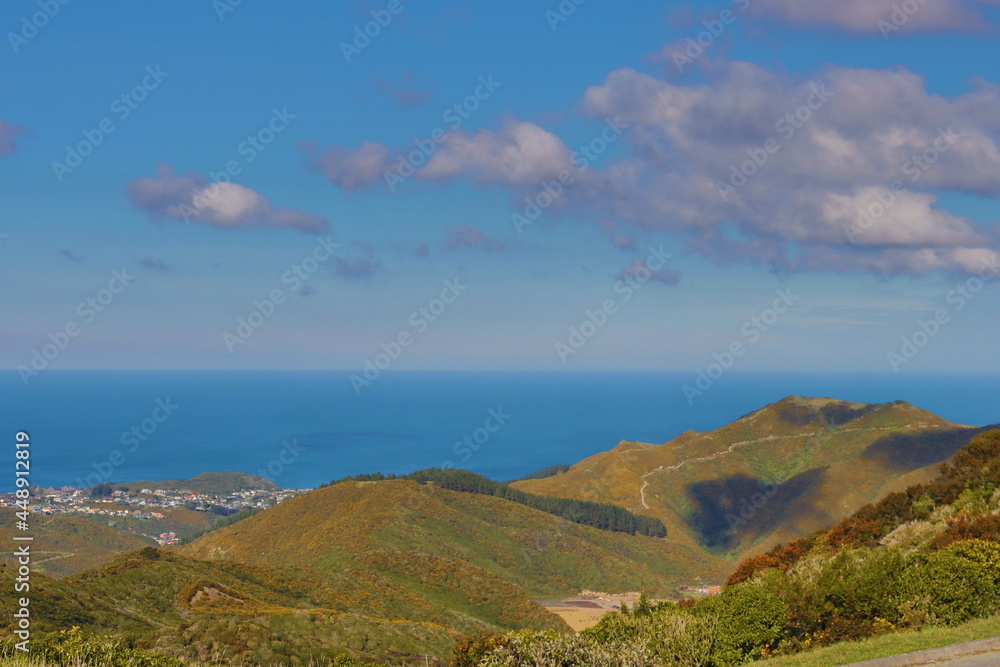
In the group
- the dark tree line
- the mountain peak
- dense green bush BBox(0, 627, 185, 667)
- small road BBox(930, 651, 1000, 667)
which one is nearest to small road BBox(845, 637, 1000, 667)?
small road BBox(930, 651, 1000, 667)

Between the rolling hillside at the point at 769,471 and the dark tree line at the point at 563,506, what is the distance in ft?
23.6

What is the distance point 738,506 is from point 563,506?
38893mm

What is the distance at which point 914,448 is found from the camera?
14238cm

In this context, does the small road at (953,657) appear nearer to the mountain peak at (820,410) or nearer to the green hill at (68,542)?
the green hill at (68,542)

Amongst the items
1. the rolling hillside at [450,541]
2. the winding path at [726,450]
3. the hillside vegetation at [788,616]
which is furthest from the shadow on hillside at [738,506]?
the hillside vegetation at [788,616]

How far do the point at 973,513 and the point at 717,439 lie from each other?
496 feet

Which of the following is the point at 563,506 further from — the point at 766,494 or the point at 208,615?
the point at 208,615

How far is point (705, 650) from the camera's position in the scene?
16.8m

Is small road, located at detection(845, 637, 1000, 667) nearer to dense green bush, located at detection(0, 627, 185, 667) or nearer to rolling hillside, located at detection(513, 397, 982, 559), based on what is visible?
dense green bush, located at detection(0, 627, 185, 667)

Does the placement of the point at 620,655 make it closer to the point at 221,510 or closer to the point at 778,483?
the point at 778,483

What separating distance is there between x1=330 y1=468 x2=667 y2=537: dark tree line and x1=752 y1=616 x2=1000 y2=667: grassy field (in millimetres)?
117159

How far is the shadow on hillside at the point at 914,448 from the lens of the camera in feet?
449

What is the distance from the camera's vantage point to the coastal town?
489 ft

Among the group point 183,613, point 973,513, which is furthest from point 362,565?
point 973,513
